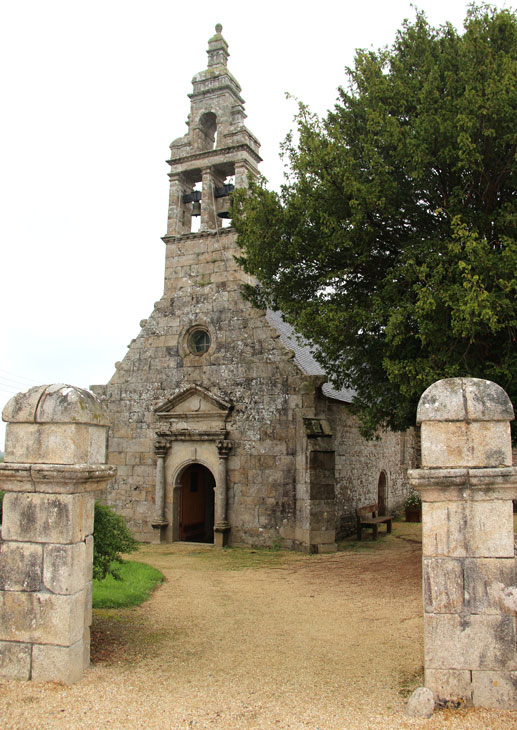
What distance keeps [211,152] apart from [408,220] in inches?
272

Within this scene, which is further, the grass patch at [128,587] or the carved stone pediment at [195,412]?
the carved stone pediment at [195,412]

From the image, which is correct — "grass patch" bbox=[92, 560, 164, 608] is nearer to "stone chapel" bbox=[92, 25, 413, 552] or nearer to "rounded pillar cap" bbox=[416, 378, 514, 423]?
"stone chapel" bbox=[92, 25, 413, 552]

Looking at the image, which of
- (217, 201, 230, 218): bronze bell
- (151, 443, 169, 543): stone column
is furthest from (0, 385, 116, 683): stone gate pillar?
(217, 201, 230, 218): bronze bell

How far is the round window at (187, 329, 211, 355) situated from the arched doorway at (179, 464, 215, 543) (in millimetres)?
2847

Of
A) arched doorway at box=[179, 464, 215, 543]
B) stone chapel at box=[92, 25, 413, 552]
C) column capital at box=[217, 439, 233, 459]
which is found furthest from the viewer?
arched doorway at box=[179, 464, 215, 543]

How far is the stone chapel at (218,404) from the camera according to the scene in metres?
12.3

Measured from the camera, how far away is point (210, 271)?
14000 mm

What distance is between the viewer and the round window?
1380cm

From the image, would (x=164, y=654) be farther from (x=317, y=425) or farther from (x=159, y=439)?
(x=159, y=439)

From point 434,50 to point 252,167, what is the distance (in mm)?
6347

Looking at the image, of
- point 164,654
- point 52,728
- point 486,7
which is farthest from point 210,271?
point 52,728

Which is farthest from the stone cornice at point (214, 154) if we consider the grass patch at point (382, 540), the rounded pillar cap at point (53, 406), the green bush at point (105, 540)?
the rounded pillar cap at point (53, 406)

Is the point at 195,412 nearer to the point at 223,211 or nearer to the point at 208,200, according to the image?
the point at 223,211

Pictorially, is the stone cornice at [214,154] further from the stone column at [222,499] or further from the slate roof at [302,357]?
the stone column at [222,499]
